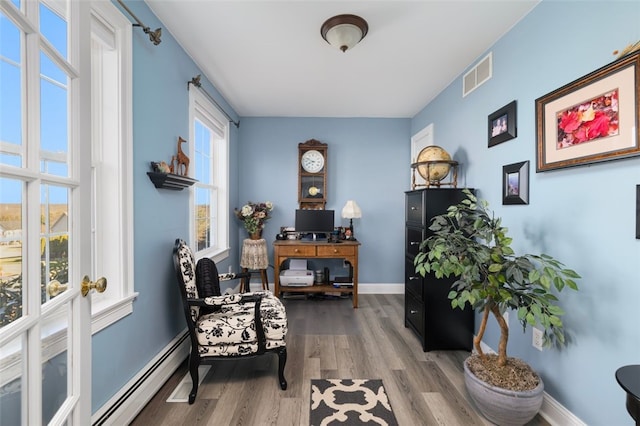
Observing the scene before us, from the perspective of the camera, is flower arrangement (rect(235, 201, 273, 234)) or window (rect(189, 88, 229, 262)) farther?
flower arrangement (rect(235, 201, 273, 234))

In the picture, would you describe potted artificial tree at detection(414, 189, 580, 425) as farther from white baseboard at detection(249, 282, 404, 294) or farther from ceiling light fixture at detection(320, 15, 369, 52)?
white baseboard at detection(249, 282, 404, 294)

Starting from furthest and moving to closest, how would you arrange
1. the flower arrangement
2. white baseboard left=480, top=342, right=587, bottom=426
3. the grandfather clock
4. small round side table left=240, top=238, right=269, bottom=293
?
the grandfather clock
the flower arrangement
small round side table left=240, top=238, right=269, bottom=293
white baseboard left=480, top=342, right=587, bottom=426

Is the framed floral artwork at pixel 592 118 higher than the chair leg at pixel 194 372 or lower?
higher

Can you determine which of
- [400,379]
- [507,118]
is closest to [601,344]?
[400,379]

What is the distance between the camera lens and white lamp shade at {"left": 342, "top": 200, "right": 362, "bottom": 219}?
3600mm

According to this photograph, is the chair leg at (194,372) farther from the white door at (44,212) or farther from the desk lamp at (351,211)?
the desk lamp at (351,211)

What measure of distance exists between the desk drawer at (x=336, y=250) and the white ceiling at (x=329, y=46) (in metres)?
1.79

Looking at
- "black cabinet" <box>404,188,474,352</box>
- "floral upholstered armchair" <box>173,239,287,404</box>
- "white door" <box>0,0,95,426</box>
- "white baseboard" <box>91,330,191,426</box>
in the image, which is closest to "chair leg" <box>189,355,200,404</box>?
"floral upholstered armchair" <box>173,239,287,404</box>

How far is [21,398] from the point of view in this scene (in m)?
0.67

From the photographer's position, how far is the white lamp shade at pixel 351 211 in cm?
360

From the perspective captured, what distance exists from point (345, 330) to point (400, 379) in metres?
0.86

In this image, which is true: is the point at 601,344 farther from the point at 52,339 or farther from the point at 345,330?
the point at 52,339

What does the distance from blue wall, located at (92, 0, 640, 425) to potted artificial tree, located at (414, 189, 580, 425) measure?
155mm

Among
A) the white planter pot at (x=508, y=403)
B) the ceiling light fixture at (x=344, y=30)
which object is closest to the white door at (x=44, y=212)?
the ceiling light fixture at (x=344, y=30)
